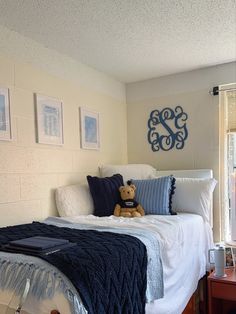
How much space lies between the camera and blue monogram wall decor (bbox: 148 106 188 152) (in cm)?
325

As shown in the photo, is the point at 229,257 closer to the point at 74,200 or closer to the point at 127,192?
→ the point at 127,192

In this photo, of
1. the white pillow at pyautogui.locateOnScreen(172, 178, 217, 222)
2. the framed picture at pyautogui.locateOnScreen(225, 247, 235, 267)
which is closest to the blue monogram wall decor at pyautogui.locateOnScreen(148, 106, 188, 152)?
the white pillow at pyautogui.locateOnScreen(172, 178, 217, 222)

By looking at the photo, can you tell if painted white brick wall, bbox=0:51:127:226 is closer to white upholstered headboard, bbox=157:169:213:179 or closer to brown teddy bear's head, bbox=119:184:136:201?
brown teddy bear's head, bbox=119:184:136:201

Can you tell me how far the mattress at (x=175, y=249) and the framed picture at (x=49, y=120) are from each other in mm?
674

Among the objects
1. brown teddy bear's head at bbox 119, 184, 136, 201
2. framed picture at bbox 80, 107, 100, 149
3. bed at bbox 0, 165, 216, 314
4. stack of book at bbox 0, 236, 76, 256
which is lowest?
bed at bbox 0, 165, 216, 314

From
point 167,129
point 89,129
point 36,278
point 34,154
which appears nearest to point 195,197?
point 167,129

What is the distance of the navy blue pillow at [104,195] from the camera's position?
2.59 meters

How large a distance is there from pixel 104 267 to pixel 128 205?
4.38ft

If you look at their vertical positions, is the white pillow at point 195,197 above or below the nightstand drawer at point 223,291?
above

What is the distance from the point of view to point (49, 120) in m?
2.49

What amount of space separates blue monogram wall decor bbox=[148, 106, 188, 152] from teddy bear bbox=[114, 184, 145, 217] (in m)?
0.88

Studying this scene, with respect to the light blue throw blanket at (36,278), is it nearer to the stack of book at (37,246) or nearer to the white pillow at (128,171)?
the stack of book at (37,246)

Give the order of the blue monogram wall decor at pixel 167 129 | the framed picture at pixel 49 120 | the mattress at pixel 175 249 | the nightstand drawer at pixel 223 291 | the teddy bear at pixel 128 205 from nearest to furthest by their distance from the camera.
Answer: the mattress at pixel 175 249 < the nightstand drawer at pixel 223 291 < the framed picture at pixel 49 120 < the teddy bear at pixel 128 205 < the blue monogram wall decor at pixel 167 129

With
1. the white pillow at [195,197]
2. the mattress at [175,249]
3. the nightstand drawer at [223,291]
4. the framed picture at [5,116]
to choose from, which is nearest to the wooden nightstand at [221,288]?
the nightstand drawer at [223,291]
